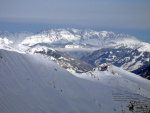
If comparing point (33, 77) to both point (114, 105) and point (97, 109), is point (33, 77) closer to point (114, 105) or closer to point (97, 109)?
point (97, 109)

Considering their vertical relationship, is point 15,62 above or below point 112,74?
above

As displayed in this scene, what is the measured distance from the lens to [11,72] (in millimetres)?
70562

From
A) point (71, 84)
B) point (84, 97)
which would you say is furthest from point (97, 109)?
point (71, 84)

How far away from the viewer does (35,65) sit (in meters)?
81.9

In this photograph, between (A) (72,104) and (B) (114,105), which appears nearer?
(A) (72,104)

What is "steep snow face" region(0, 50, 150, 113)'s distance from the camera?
62.6 meters

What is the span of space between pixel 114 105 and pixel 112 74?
4227cm

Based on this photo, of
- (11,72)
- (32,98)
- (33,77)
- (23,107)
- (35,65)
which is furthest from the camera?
(35,65)

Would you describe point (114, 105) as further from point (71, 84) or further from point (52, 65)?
point (52, 65)

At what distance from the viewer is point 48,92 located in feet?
238

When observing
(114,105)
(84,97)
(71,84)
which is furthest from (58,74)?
(114,105)

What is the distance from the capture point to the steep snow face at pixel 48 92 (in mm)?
62634

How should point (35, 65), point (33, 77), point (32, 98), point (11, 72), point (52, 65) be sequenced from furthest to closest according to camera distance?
point (52, 65), point (35, 65), point (33, 77), point (11, 72), point (32, 98)

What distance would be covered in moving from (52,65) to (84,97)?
14232 mm
